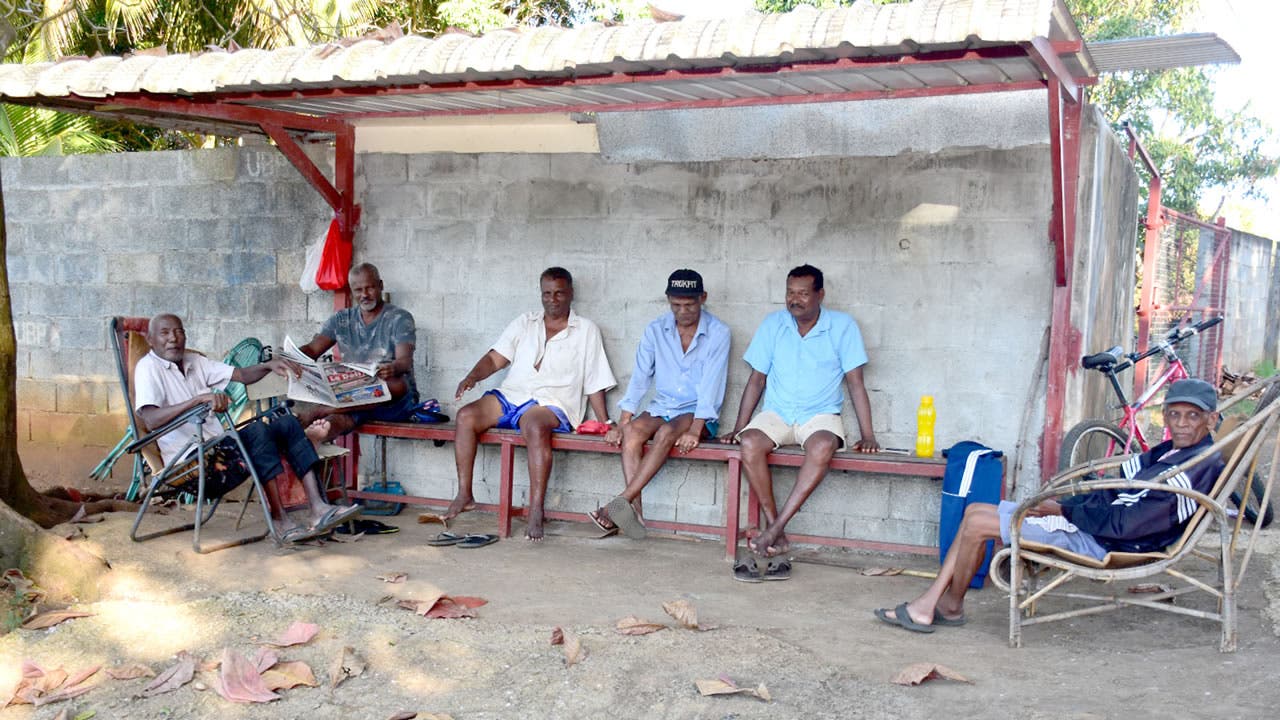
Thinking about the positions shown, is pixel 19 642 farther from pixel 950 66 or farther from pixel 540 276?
pixel 950 66

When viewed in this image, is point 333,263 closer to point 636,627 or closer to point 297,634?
point 297,634

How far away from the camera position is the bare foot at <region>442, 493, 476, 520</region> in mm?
6273

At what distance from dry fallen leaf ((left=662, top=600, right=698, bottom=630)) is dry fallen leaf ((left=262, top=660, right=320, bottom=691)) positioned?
4.84 feet

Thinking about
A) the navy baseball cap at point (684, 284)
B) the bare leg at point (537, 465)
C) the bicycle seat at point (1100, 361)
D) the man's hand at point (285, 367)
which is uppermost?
the navy baseball cap at point (684, 284)

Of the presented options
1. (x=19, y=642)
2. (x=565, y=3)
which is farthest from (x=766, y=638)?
(x=565, y=3)

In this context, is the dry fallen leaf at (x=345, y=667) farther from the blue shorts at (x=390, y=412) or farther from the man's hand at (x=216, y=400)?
the blue shorts at (x=390, y=412)

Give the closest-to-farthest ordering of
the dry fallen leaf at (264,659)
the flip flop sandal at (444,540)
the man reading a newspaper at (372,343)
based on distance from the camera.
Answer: the dry fallen leaf at (264,659) → the flip flop sandal at (444,540) → the man reading a newspaper at (372,343)

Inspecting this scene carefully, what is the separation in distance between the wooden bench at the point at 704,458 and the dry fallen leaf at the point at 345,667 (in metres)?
2.14

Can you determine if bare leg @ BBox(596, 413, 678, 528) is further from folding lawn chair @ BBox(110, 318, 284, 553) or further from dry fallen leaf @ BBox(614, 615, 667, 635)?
folding lawn chair @ BBox(110, 318, 284, 553)

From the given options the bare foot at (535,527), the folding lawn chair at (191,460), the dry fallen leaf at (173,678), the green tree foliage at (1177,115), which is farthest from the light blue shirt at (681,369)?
the green tree foliage at (1177,115)

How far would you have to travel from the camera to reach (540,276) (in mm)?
6641

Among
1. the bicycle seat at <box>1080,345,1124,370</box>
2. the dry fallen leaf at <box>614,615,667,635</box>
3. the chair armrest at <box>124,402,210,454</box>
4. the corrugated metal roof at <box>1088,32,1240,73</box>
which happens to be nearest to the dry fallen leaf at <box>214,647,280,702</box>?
the dry fallen leaf at <box>614,615,667,635</box>

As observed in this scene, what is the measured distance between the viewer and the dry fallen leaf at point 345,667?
3854 mm

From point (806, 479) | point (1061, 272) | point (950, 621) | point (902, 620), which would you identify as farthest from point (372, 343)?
point (1061, 272)
